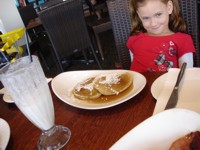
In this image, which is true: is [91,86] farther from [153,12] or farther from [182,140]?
[153,12]

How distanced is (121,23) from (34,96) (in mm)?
907

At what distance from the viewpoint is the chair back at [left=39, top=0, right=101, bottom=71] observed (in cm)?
267

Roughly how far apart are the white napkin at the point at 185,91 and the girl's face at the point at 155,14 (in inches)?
20.0

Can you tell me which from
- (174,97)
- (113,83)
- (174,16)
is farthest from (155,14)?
(174,97)

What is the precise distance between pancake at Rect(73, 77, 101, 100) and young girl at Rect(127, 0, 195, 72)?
0.54m

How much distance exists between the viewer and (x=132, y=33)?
4.63 feet

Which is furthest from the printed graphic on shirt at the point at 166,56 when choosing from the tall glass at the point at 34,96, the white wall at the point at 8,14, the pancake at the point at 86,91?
the white wall at the point at 8,14

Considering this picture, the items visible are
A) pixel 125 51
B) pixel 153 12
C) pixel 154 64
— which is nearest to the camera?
pixel 153 12

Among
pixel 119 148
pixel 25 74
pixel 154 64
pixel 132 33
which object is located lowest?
pixel 154 64

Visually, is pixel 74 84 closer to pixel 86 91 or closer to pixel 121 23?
pixel 86 91

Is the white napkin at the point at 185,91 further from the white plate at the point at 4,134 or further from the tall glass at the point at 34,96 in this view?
the white plate at the point at 4,134

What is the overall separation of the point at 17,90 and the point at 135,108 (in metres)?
0.35

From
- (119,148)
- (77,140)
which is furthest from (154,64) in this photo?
(119,148)

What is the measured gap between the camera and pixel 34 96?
2.14 ft
